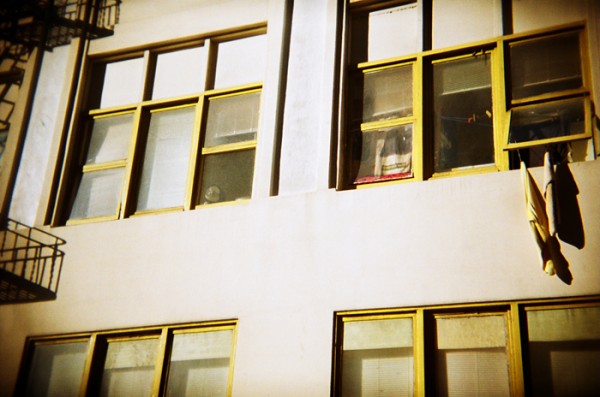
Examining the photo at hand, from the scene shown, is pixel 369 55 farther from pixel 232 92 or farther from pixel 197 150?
pixel 197 150

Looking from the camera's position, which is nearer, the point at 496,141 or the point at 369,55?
the point at 496,141

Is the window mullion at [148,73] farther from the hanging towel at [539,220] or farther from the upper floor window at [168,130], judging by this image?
the hanging towel at [539,220]

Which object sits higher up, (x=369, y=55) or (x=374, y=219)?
(x=369, y=55)

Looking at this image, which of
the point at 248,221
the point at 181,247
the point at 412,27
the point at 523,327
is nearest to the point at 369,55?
the point at 412,27

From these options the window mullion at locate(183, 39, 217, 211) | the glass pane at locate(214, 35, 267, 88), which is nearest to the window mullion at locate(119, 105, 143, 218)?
the window mullion at locate(183, 39, 217, 211)

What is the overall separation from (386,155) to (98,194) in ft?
13.2

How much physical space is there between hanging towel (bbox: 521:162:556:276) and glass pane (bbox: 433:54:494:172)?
87 cm

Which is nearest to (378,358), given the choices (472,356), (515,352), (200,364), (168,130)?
(472,356)

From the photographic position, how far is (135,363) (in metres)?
8.54

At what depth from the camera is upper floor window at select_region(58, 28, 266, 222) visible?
937 cm

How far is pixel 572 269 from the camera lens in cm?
695

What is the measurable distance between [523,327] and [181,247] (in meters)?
4.05

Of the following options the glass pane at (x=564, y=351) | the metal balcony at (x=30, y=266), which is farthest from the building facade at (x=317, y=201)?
the metal balcony at (x=30, y=266)

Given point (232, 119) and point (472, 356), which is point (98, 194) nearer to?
→ point (232, 119)
